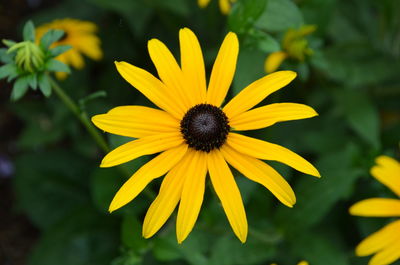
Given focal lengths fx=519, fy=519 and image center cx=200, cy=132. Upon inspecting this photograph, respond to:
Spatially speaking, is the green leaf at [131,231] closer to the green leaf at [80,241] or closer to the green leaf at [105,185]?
the green leaf at [105,185]

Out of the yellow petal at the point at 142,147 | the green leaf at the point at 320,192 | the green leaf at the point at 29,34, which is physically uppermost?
the green leaf at the point at 29,34

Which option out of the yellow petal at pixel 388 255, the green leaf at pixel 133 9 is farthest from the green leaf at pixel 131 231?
the green leaf at pixel 133 9

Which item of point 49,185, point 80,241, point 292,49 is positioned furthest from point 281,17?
point 49,185

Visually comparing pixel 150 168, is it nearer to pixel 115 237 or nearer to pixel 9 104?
pixel 115 237

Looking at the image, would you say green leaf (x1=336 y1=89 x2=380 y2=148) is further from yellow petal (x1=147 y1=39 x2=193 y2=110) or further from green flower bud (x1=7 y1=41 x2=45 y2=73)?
green flower bud (x1=7 y1=41 x2=45 y2=73)

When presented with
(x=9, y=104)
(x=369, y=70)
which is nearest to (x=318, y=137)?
(x=369, y=70)

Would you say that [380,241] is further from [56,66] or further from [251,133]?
[56,66]
